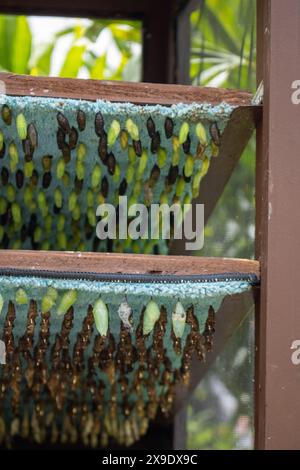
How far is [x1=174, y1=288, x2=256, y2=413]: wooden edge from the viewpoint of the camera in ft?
5.13

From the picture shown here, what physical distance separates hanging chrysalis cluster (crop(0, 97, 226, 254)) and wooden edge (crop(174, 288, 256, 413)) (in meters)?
0.29

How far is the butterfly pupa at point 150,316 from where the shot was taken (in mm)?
1443

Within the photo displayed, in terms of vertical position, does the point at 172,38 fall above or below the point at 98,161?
above

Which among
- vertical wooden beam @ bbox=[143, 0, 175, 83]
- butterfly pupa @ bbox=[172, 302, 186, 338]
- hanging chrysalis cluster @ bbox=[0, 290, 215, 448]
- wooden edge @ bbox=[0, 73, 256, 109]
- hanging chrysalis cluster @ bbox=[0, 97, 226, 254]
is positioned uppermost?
vertical wooden beam @ bbox=[143, 0, 175, 83]

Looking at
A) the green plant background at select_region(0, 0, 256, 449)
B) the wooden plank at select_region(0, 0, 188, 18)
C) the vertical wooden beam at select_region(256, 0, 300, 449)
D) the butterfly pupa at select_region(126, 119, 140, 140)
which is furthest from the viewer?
the wooden plank at select_region(0, 0, 188, 18)

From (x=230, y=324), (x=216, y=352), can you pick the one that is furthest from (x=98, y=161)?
(x=216, y=352)

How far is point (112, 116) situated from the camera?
152 cm

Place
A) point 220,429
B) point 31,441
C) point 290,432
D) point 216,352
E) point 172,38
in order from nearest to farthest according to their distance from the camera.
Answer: point 290,432
point 216,352
point 31,441
point 172,38
point 220,429

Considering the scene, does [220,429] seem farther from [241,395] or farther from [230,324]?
[230,324]

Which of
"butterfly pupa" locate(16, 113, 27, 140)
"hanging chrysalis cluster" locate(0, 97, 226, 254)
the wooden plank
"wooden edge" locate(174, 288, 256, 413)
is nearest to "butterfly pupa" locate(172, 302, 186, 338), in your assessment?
"wooden edge" locate(174, 288, 256, 413)

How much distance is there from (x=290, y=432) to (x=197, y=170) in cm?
60

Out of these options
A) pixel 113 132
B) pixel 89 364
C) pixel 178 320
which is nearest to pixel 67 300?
pixel 178 320

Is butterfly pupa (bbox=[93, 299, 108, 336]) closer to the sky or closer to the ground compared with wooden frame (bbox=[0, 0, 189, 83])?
closer to the ground

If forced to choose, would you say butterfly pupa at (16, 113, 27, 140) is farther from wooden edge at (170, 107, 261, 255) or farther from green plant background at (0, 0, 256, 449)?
green plant background at (0, 0, 256, 449)
